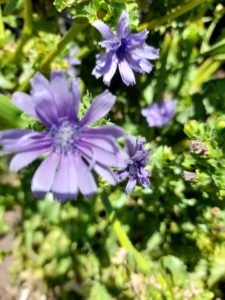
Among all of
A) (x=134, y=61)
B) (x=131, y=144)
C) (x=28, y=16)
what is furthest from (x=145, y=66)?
(x=28, y=16)

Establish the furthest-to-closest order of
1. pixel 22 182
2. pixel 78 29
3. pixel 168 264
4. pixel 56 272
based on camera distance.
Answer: pixel 56 272 → pixel 22 182 → pixel 168 264 → pixel 78 29

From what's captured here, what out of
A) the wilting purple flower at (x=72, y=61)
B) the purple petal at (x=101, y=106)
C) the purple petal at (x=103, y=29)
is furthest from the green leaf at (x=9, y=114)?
the wilting purple flower at (x=72, y=61)

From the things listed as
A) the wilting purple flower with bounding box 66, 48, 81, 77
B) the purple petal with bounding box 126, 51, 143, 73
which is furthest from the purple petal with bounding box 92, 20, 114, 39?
the wilting purple flower with bounding box 66, 48, 81, 77

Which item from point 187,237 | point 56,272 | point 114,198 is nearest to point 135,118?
point 114,198

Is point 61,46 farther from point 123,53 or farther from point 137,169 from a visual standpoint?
point 137,169

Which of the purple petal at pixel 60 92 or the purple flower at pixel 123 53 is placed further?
the purple flower at pixel 123 53

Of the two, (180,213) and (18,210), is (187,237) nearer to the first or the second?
(180,213)

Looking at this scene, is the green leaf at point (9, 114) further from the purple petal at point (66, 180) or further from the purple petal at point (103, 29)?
the purple petal at point (103, 29)
